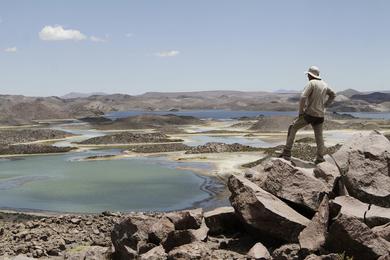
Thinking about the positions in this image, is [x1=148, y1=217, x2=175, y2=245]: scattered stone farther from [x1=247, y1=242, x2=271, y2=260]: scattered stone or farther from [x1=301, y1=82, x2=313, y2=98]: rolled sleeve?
[x1=301, y1=82, x2=313, y2=98]: rolled sleeve

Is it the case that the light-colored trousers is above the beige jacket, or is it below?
below

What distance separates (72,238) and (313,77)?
10.1 m

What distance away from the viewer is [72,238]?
60.3 feet

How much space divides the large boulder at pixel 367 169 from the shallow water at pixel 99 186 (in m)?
16.8

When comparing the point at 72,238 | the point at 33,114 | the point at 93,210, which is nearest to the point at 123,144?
the point at 93,210

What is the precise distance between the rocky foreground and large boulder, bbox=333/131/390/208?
0.02 metres

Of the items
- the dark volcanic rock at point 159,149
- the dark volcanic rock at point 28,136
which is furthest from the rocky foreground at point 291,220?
the dark volcanic rock at point 28,136

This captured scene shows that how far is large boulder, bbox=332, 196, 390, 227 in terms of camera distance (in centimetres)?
1104

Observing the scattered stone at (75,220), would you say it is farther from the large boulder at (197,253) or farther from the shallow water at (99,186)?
the large boulder at (197,253)

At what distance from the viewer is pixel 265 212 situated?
11.7 metres

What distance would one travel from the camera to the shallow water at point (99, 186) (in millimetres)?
30234

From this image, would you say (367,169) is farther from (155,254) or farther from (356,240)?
(155,254)

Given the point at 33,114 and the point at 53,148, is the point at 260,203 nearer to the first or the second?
the point at 53,148

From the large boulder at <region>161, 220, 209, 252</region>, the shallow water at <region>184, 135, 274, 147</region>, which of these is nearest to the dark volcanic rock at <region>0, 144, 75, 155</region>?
the shallow water at <region>184, 135, 274, 147</region>
